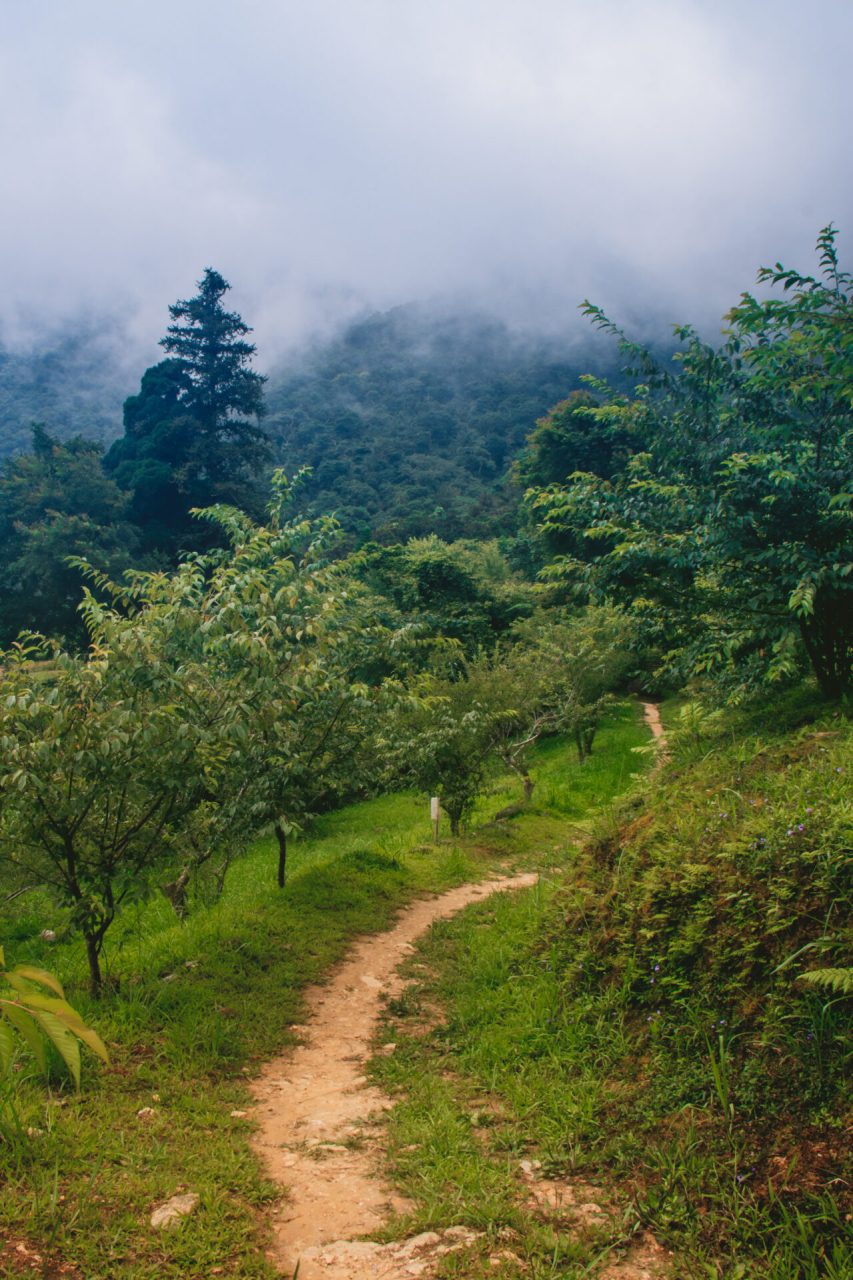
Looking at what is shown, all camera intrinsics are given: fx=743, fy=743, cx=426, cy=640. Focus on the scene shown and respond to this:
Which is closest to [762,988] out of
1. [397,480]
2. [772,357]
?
[772,357]

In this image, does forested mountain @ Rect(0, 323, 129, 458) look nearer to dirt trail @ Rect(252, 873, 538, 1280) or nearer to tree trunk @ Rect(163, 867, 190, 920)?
tree trunk @ Rect(163, 867, 190, 920)

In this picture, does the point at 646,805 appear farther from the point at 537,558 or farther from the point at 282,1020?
the point at 537,558

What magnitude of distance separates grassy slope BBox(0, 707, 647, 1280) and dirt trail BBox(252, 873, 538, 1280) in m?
0.15

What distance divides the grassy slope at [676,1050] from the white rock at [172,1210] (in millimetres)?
952

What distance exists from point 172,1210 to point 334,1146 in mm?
948

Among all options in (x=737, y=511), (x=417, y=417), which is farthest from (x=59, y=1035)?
(x=417, y=417)

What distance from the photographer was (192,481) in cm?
3906

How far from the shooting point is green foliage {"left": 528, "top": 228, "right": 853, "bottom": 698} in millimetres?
6309

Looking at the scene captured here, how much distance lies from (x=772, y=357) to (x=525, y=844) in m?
8.86

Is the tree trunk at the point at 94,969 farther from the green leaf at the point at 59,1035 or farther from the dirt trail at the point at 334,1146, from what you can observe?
the green leaf at the point at 59,1035

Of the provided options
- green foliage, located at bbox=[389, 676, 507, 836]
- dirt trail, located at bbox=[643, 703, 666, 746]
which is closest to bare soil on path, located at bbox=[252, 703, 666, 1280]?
green foliage, located at bbox=[389, 676, 507, 836]

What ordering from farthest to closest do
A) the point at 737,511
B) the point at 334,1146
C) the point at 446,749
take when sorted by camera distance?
the point at 446,749 < the point at 737,511 < the point at 334,1146

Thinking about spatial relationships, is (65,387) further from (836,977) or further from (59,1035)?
(59,1035)

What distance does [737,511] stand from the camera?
6750mm
